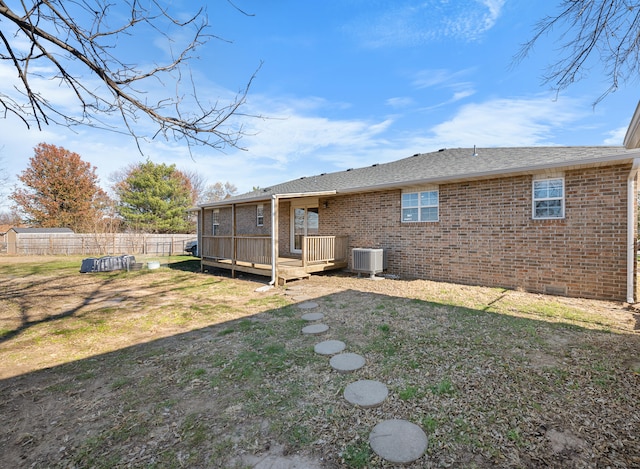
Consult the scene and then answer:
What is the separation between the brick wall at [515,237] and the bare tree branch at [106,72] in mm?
7210

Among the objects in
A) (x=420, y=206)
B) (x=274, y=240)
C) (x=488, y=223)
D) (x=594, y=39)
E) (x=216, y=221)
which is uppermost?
(x=594, y=39)

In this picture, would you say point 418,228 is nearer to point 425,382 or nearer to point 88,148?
point 425,382

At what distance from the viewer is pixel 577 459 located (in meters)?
2.03

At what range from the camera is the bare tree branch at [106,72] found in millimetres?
2590

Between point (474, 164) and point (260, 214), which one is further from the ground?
point (474, 164)

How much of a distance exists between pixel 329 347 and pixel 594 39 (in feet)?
14.9

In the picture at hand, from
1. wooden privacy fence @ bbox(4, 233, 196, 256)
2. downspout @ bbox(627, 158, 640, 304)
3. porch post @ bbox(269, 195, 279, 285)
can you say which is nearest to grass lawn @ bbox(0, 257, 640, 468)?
downspout @ bbox(627, 158, 640, 304)

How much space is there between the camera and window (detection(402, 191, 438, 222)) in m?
8.90

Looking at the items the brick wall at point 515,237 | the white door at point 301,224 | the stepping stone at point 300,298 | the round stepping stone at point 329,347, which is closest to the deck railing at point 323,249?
the brick wall at point 515,237

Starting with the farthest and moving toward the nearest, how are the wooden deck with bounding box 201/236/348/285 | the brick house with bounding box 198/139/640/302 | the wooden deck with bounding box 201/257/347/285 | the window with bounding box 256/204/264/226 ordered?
the window with bounding box 256/204/264/226 → the wooden deck with bounding box 201/236/348/285 → the wooden deck with bounding box 201/257/347/285 → the brick house with bounding box 198/139/640/302

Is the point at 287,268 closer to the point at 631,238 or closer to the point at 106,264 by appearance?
the point at 631,238

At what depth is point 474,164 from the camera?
864cm

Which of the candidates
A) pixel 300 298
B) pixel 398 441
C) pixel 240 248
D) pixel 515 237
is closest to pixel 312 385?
pixel 398 441

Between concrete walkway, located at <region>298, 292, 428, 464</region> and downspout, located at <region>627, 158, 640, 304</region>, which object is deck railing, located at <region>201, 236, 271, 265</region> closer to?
concrete walkway, located at <region>298, 292, 428, 464</region>
